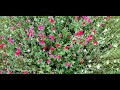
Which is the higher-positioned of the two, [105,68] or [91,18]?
[91,18]

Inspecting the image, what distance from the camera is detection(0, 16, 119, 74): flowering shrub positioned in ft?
9.57

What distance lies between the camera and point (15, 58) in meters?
3.00

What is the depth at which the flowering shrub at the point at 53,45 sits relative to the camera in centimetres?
292

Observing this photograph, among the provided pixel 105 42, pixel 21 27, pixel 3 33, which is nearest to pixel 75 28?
pixel 105 42

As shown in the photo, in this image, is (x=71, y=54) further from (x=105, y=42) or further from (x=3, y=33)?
(x=3, y=33)

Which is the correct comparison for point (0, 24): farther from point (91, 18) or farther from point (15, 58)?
point (91, 18)

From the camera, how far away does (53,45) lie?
309cm

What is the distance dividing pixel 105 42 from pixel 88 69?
1.37 ft
